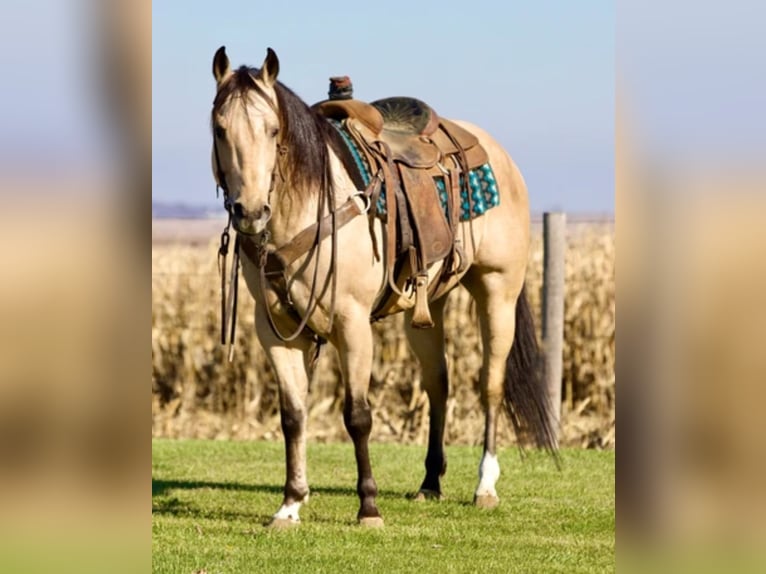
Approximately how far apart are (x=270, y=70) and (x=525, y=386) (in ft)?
11.1

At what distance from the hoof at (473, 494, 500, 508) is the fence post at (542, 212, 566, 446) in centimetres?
378

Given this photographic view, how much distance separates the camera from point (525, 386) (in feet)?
27.8

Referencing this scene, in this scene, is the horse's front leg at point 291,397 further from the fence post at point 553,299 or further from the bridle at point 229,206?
the fence post at point 553,299

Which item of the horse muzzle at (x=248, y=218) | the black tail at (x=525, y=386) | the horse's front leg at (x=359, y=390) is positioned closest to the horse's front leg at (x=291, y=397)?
the horse's front leg at (x=359, y=390)

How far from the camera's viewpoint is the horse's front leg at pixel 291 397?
22.1 feet

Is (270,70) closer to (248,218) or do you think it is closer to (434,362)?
(248,218)

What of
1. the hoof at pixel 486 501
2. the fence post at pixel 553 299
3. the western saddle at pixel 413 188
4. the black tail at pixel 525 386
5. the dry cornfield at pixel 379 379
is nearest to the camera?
the western saddle at pixel 413 188

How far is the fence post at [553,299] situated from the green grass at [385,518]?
36.0 inches

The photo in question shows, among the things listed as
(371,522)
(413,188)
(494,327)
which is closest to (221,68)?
(413,188)

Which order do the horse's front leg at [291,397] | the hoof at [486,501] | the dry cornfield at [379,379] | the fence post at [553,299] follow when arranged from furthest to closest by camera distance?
the dry cornfield at [379,379] < the fence post at [553,299] < the hoof at [486,501] < the horse's front leg at [291,397]

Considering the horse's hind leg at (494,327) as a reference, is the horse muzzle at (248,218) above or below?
above

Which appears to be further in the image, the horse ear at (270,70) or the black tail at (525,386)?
the black tail at (525,386)
